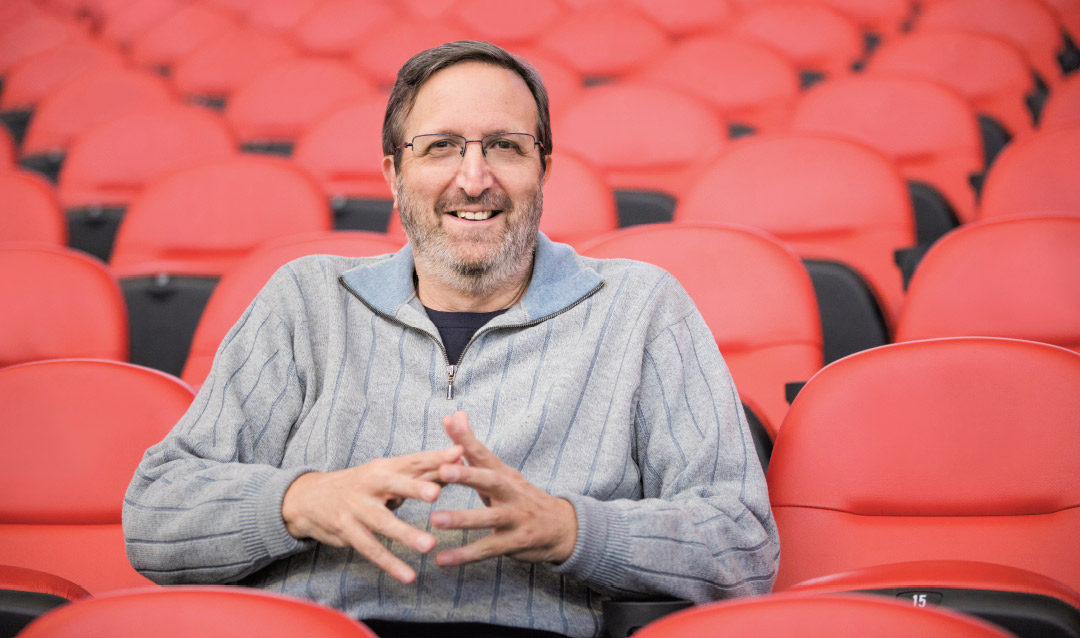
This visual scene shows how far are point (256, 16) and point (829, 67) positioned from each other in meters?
3.22

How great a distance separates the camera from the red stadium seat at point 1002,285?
5.08 feet

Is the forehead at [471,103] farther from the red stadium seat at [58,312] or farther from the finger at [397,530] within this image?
the red stadium seat at [58,312]

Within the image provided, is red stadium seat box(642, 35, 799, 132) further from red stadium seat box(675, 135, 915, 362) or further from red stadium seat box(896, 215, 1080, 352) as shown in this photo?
red stadium seat box(896, 215, 1080, 352)

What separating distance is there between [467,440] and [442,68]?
1.75 ft

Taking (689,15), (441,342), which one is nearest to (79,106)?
(689,15)

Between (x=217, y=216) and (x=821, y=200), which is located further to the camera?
(x=217, y=216)

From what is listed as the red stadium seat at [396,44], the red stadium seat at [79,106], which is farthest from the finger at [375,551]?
the red stadium seat at [396,44]

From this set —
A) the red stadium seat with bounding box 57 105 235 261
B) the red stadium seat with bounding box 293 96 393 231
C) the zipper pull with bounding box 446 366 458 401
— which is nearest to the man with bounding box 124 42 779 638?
the zipper pull with bounding box 446 366 458 401

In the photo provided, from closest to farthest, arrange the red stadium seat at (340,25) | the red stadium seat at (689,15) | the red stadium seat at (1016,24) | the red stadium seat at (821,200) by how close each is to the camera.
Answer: the red stadium seat at (821,200)
the red stadium seat at (1016,24)
the red stadium seat at (689,15)
the red stadium seat at (340,25)

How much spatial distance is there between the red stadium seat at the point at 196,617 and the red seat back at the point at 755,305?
1.05m

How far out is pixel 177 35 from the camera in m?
5.04

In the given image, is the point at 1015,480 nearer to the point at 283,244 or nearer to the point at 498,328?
the point at 498,328

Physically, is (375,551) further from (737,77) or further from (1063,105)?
(737,77)

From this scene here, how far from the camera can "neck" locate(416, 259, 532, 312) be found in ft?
4.07
